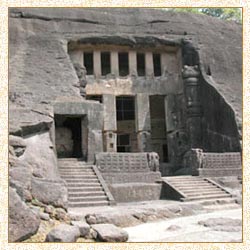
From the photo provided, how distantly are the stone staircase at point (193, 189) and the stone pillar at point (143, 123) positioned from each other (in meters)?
5.76

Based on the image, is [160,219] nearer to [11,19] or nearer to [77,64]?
[77,64]

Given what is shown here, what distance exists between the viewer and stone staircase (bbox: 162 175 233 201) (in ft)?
39.5

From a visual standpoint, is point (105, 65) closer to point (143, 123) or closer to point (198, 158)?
point (143, 123)

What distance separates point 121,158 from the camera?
1323 cm

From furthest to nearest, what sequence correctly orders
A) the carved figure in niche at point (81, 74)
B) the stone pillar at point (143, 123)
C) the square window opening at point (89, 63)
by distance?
the square window opening at point (89, 63) < the stone pillar at point (143, 123) < the carved figure in niche at point (81, 74)

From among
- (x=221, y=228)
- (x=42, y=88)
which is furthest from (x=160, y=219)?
(x=42, y=88)

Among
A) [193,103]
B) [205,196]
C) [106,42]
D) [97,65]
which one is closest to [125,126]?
[97,65]

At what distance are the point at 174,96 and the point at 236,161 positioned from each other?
20.7 ft

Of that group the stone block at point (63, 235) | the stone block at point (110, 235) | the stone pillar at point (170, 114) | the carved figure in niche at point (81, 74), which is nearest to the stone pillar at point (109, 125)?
the carved figure in niche at point (81, 74)

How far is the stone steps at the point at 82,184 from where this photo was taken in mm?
10703

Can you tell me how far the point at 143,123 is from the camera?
Answer: 64.8ft

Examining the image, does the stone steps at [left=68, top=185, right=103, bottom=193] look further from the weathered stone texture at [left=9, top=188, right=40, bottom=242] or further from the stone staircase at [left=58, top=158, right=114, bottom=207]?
the weathered stone texture at [left=9, top=188, right=40, bottom=242]

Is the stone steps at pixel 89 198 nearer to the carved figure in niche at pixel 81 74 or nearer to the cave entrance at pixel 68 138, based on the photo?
the cave entrance at pixel 68 138

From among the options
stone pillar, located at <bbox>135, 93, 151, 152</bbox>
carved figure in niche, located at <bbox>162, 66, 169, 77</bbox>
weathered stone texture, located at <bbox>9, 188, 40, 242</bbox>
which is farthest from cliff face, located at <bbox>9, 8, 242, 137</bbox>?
weathered stone texture, located at <bbox>9, 188, 40, 242</bbox>
